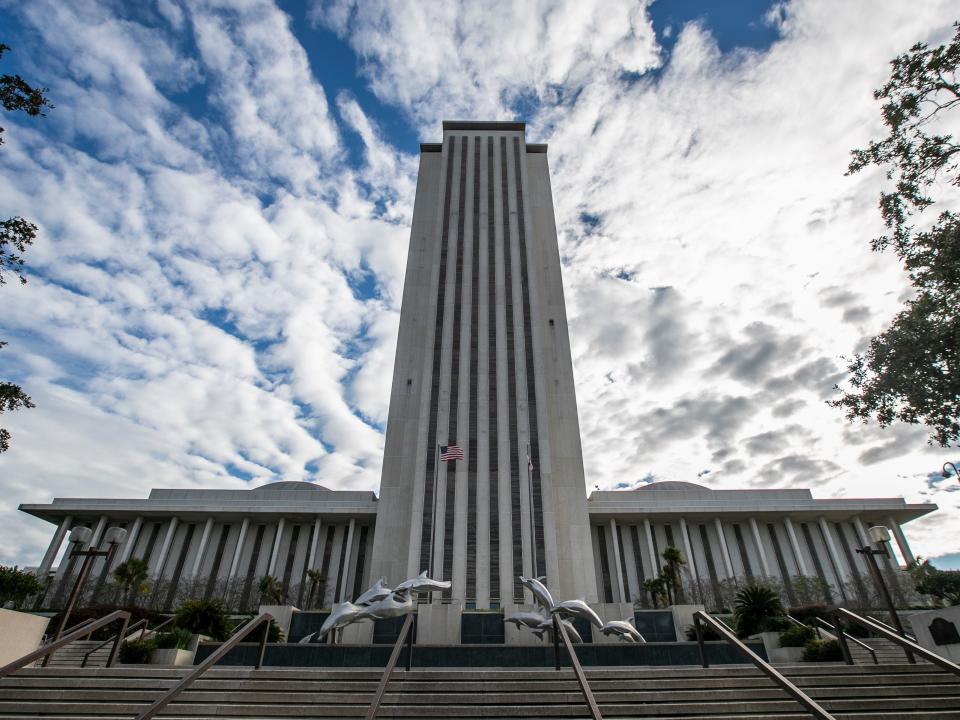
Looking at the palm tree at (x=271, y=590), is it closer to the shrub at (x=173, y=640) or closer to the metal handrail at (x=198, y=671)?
the shrub at (x=173, y=640)

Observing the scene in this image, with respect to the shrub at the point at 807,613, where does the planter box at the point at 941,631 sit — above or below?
below

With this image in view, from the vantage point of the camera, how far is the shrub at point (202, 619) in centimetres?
2186

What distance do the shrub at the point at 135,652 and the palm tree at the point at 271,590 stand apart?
24.6 metres

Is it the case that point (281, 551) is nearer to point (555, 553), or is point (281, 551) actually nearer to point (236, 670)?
point (555, 553)

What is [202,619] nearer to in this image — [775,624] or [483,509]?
[483,509]

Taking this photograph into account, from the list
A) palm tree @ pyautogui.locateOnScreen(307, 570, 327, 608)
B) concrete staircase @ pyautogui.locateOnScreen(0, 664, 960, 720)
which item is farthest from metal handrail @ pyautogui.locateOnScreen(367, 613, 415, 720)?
palm tree @ pyautogui.locateOnScreen(307, 570, 327, 608)

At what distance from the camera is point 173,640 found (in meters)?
18.8

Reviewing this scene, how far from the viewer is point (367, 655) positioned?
Result: 1472 cm

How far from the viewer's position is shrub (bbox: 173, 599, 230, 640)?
21.9m

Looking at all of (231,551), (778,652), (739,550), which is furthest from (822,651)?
(231,551)

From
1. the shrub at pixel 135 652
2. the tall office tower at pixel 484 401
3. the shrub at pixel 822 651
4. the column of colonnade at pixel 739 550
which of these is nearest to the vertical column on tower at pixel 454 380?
the tall office tower at pixel 484 401

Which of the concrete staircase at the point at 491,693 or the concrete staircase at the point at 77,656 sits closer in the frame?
the concrete staircase at the point at 491,693

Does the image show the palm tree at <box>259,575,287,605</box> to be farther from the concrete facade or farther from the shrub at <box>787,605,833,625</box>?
the shrub at <box>787,605,833,625</box>

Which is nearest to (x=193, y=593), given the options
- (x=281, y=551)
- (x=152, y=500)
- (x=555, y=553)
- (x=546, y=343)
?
(x=281, y=551)
